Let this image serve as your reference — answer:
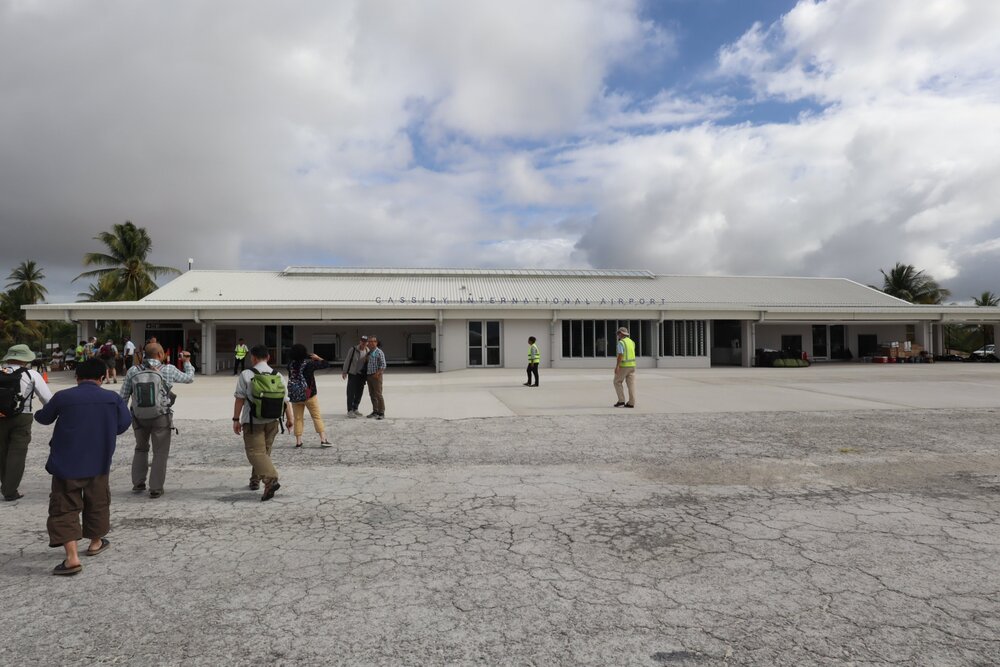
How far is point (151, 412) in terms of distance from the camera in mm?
5828

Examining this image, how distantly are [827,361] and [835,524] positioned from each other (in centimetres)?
3150

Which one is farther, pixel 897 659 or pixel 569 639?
pixel 569 639

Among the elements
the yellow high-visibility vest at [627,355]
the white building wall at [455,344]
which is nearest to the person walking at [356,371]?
the yellow high-visibility vest at [627,355]

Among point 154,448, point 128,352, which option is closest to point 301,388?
point 154,448

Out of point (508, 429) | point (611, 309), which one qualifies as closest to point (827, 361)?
point (611, 309)

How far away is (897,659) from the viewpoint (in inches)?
112

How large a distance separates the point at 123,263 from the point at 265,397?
38.8 m

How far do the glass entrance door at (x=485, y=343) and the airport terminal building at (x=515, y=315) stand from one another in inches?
1.8

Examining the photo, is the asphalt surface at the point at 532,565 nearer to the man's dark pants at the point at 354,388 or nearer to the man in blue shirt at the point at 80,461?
the man in blue shirt at the point at 80,461

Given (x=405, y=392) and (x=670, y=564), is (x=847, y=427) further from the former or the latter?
(x=405, y=392)

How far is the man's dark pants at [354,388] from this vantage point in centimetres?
1071

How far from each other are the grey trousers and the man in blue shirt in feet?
4.84

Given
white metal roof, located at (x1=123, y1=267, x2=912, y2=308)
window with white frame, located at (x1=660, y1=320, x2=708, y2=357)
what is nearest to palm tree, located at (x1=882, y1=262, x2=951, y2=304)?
white metal roof, located at (x1=123, y1=267, x2=912, y2=308)

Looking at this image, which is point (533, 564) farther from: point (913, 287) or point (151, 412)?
point (913, 287)
